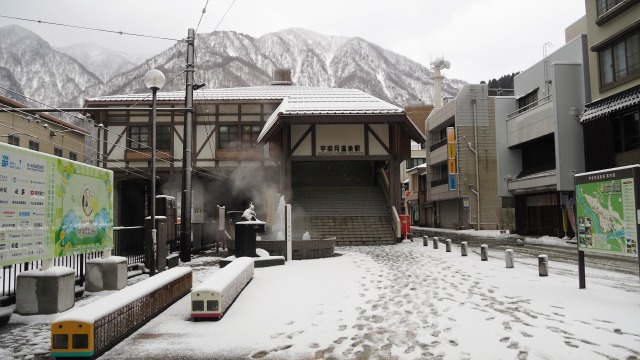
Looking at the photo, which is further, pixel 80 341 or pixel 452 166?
pixel 452 166

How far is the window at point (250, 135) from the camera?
89.9ft

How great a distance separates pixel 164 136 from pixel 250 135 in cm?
528

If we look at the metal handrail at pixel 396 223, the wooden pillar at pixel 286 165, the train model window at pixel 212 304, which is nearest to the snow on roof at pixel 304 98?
→ the wooden pillar at pixel 286 165

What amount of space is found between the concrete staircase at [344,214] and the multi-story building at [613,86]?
435 inches

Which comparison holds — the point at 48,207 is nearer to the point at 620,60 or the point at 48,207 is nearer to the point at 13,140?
the point at 620,60

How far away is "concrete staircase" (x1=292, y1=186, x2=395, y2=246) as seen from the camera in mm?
21156

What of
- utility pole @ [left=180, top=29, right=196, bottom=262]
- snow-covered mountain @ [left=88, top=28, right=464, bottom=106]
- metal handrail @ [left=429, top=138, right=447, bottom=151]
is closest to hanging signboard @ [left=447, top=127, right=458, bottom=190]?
metal handrail @ [left=429, top=138, right=447, bottom=151]

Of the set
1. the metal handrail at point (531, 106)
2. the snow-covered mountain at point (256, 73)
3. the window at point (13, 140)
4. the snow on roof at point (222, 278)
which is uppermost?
the snow-covered mountain at point (256, 73)

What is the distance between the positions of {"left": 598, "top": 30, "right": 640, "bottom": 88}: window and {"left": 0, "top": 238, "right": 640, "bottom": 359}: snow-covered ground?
13.4 m

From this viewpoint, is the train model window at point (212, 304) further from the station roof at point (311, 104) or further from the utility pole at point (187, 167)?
the station roof at point (311, 104)

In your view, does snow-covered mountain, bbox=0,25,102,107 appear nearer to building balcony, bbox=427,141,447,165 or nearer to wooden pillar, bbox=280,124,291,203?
wooden pillar, bbox=280,124,291,203

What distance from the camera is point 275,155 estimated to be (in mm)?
24531

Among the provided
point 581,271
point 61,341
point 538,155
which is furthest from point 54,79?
point 581,271

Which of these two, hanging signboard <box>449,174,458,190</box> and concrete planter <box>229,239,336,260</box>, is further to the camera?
hanging signboard <box>449,174,458,190</box>
